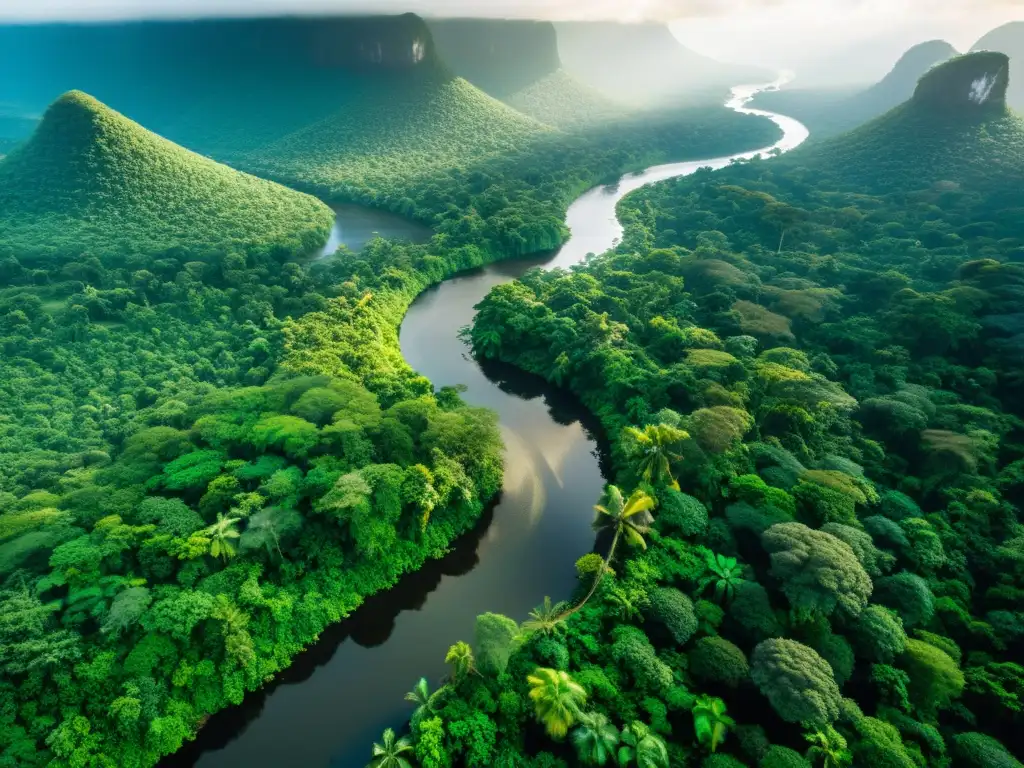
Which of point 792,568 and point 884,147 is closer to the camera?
point 792,568

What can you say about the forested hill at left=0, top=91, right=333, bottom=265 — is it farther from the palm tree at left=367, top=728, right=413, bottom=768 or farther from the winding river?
the palm tree at left=367, top=728, right=413, bottom=768

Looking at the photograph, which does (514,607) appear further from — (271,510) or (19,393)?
(19,393)

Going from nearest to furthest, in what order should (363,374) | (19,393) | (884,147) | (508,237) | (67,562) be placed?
1. (67,562)
2. (19,393)
3. (363,374)
4. (508,237)
5. (884,147)

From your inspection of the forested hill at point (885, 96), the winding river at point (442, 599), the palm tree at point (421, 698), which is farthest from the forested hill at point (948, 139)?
the palm tree at point (421, 698)

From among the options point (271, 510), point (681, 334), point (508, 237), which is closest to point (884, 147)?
point (508, 237)

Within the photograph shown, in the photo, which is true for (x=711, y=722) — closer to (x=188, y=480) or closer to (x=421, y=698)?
(x=421, y=698)

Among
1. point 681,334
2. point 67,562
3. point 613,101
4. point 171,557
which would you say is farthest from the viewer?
point 613,101
